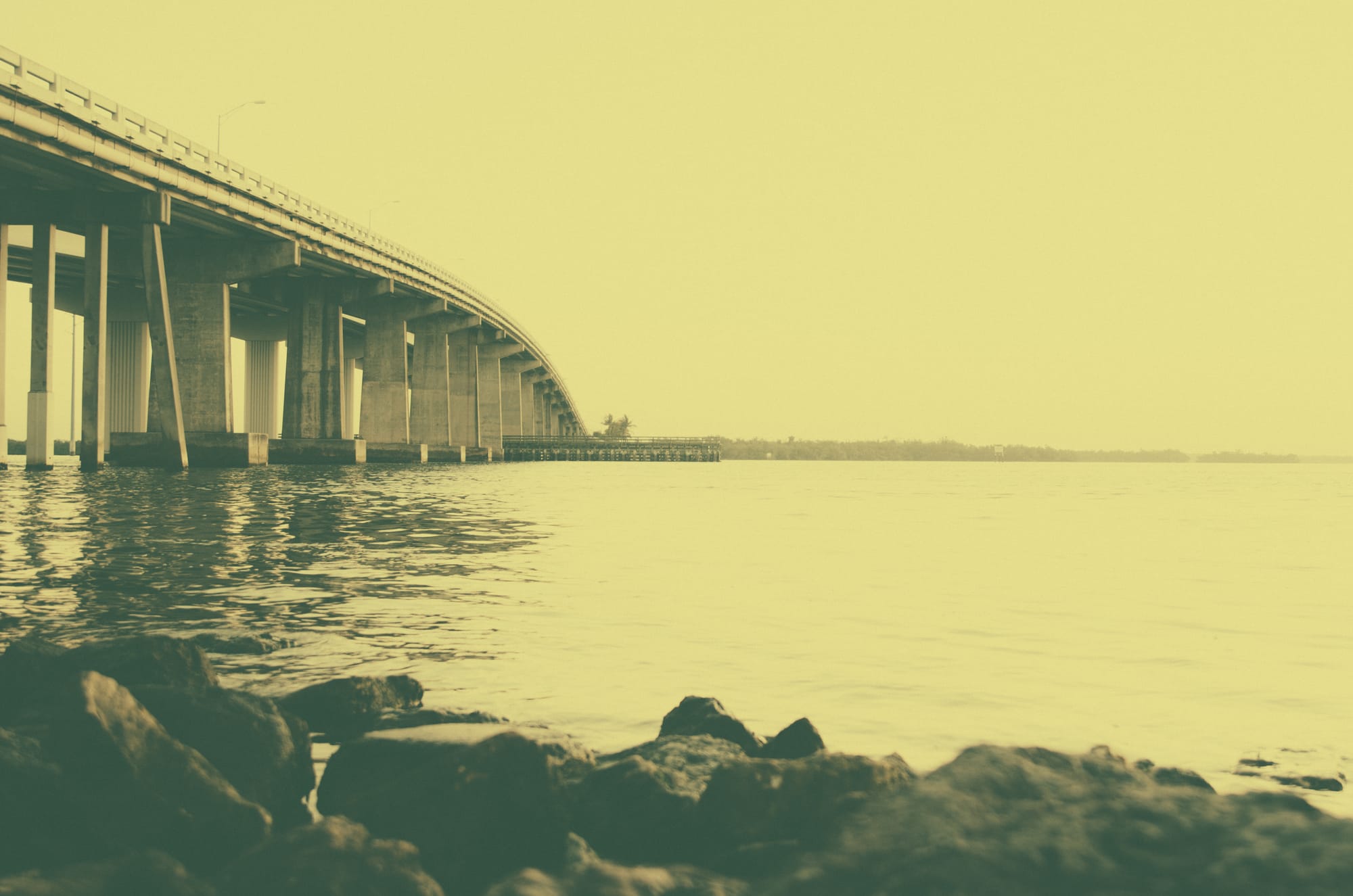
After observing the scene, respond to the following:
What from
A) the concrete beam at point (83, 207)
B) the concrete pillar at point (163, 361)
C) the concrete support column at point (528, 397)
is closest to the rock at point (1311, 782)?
the concrete beam at point (83, 207)

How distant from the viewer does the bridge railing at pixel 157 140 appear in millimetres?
38750

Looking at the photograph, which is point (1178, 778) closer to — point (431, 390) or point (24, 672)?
point (24, 672)

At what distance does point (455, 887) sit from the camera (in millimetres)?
4574

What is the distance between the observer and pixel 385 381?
86.5 metres

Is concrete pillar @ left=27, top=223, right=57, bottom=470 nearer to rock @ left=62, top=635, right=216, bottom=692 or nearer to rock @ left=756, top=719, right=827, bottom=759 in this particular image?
rock @ left=62, top=635, right=216, bottom=692

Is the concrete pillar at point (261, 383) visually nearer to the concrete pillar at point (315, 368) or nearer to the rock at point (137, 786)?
the concrete pillar at point (315, 368)

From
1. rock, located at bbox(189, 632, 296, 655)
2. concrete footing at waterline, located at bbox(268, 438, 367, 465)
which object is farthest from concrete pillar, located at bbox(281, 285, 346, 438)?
rock, located at bbox(189, 632, 296, 655)

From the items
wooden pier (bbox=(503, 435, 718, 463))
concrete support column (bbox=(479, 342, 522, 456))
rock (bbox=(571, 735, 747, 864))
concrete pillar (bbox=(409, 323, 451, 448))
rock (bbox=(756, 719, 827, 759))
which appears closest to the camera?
rock (bbox=(571, 735, 747, 864))

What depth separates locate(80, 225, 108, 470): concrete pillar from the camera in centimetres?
4859

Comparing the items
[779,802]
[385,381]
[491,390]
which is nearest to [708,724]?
[779,802]

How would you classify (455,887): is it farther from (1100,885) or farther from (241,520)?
(241,520)

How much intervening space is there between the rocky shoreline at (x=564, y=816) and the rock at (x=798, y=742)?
1 cm

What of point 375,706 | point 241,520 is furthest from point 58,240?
point 375,706

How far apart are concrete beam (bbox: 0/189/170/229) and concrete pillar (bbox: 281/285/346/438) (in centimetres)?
2482
